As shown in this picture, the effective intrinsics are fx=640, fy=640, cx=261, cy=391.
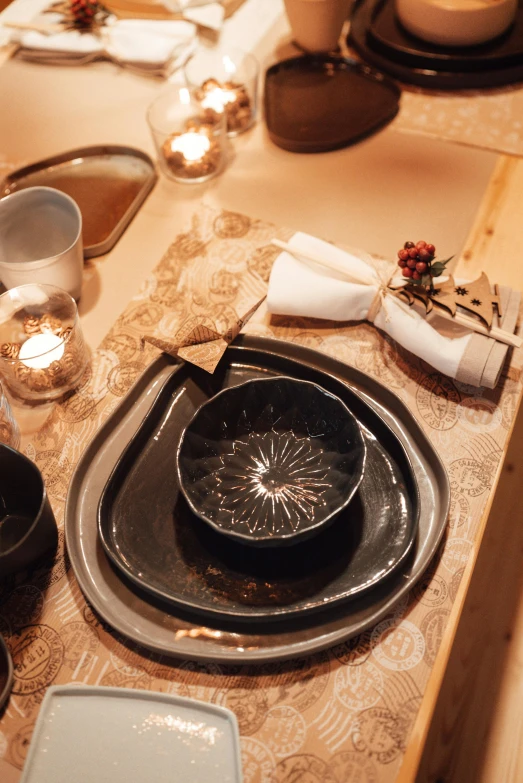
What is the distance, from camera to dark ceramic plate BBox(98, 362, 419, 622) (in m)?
0.63

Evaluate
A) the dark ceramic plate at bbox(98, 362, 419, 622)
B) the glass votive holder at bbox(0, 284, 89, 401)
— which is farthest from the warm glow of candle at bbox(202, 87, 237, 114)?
the dark ceramic plate at bbox(98, 362, 419, 622)

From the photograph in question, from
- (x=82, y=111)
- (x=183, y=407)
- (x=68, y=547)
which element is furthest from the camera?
(x=82, y=111)

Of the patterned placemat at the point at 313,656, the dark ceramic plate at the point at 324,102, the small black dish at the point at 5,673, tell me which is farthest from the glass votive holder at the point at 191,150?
the small black dish at the point at 5,673

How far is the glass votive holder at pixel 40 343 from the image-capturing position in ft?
2.70

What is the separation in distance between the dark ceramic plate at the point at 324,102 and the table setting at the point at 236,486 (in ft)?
0.72

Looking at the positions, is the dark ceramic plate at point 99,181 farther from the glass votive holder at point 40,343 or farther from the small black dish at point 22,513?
the small black dish at point 22,513

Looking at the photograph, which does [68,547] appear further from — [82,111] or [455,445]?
[82,111]

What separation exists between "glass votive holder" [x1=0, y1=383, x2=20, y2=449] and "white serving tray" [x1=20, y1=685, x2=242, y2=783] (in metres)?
0.31

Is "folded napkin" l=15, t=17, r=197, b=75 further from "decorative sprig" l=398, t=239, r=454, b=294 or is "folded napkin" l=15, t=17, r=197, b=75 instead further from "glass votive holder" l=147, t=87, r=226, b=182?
"decorative sprig" l=398, t=239, r=454, b=294

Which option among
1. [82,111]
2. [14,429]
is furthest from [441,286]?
[82,111]

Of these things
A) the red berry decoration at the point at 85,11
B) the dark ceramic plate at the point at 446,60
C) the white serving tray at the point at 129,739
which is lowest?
the white serving tray at the point at 129,739

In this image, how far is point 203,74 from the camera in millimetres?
1259

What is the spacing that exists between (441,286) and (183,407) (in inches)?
14.9

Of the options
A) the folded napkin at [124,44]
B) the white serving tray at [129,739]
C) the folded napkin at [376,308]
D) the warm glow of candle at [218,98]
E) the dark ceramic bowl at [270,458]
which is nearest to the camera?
the white serving tray at [129,739]
